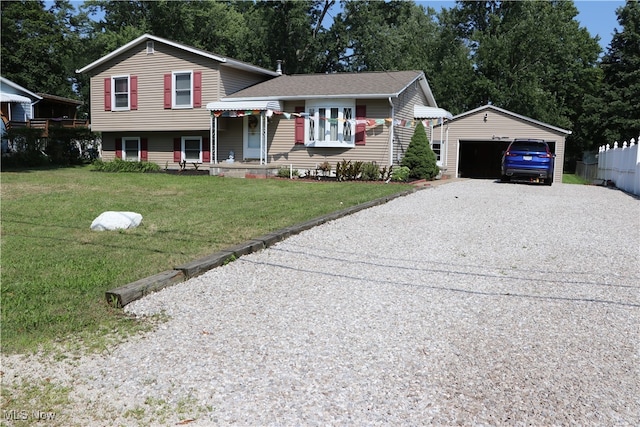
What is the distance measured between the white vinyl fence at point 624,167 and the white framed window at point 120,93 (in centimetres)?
1976

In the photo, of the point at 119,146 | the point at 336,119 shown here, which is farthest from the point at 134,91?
the point at 336,119

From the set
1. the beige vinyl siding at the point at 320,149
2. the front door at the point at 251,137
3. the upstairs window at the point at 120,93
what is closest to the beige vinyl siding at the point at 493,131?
the beige vinyl siding at the point at 320,149

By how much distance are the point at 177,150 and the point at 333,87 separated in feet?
26.3

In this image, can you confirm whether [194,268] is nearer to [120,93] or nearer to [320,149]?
[320,149]

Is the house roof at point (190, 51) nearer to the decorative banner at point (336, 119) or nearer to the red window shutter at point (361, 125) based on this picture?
the decorative banner at point (336, 119)

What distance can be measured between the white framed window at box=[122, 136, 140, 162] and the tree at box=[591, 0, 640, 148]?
33.6 metres

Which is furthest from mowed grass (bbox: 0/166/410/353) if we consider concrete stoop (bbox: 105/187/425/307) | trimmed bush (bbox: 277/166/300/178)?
trimmed bush (bbox: 277/166/300/178)

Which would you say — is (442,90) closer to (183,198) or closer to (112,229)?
(183,198)

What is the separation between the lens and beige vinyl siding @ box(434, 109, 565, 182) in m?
26.9

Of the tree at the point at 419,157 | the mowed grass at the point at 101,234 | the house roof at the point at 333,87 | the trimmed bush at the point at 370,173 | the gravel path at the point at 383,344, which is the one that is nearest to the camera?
the gravel path at the point at 383,344

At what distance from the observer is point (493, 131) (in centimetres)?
2770

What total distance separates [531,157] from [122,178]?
45.1ft

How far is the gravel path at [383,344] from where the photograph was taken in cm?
333

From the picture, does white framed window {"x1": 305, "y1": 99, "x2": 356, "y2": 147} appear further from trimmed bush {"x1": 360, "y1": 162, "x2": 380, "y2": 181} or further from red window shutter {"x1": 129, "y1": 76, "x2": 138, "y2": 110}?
red window shutter {"x1": 129, "y1": 76, "x2": 138, "y2": 110}
